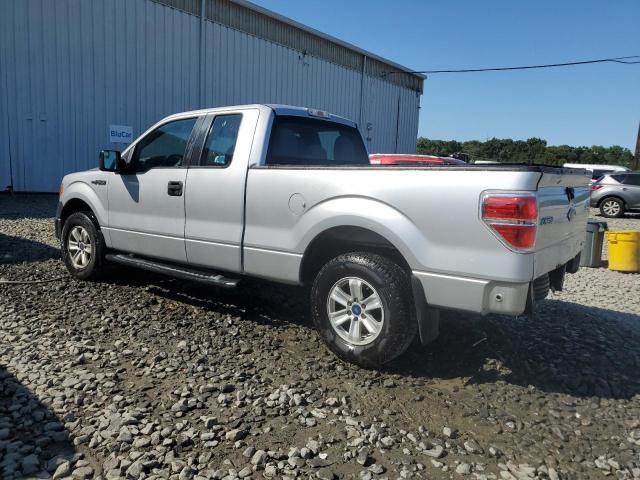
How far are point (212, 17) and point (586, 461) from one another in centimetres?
1831

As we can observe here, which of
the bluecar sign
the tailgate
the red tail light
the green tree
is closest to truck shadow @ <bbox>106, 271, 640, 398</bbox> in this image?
the tailgate

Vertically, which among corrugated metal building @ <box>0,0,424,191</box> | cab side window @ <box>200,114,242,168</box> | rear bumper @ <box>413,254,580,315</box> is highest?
corrugated metal building @ <box>0,0,424,191</box>

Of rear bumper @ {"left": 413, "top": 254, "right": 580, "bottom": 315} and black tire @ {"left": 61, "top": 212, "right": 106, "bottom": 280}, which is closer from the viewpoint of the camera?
rear bumper @ {"left": 413, "top": 254, "right": 580, "bottom": 315}

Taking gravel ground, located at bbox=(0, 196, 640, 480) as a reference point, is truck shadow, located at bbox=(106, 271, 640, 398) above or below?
above

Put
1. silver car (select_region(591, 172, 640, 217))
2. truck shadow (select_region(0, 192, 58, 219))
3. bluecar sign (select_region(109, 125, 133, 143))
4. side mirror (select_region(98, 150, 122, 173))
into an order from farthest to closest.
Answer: silver car (select_region(591, 172, 640, 217)) → bluecar sign (select_region(109, 125, 133, 143)) → truck shadow (select_region(0, 192, 58, 219)) → side mirror (select_region(98, 150, 122, 173))

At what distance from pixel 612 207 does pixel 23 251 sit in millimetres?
18694

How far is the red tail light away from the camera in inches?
123

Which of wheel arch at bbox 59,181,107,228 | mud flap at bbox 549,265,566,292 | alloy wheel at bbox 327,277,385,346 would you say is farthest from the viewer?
wheel arch at bbox 59,181,107,228

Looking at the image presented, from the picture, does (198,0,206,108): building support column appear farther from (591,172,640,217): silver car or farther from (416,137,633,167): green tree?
(416,137,633,167): green tree

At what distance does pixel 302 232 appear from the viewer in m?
4.07

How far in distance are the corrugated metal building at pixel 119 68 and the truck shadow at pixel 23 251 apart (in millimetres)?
7098

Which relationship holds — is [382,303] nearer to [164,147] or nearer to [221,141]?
[221,141]

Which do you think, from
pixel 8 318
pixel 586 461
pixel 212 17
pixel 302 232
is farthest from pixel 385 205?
pixel 212 17

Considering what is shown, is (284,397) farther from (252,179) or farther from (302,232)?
(252,179)
